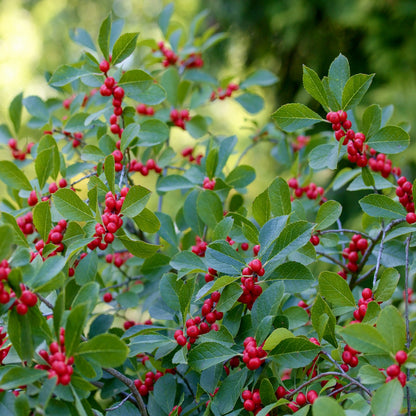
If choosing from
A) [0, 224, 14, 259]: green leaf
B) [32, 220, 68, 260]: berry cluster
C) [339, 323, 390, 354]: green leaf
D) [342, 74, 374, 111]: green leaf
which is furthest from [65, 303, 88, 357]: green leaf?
[342, 74, 374, 111]: green leaf

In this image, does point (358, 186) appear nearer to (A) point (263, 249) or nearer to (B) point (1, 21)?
(A) point (263, 249)

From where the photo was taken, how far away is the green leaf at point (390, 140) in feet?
2.72

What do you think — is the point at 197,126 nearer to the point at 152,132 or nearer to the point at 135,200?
the point at 152,132

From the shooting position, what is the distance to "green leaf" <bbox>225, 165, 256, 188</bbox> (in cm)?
104

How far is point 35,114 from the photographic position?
1233 millimetres

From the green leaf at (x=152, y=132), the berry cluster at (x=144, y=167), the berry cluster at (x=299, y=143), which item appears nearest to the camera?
the green leaf at (x=152, y=132)

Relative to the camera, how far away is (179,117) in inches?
48.9

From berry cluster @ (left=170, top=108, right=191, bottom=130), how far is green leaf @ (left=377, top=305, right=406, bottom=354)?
2.54 feet

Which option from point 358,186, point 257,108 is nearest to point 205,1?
point 257,108

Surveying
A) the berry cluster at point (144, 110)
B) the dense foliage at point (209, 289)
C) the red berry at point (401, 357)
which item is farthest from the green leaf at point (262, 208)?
the berry cluster at point (144, 110)

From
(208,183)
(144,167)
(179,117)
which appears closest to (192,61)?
(179,117)

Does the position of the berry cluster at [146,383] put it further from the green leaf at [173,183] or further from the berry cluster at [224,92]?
the berry cluster at [224,92]

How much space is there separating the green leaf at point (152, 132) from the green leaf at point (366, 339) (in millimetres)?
549

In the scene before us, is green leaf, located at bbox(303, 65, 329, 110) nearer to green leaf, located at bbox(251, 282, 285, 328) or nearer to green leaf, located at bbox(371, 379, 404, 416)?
green leaf, located at bbox(251, 282, 285, 328)
